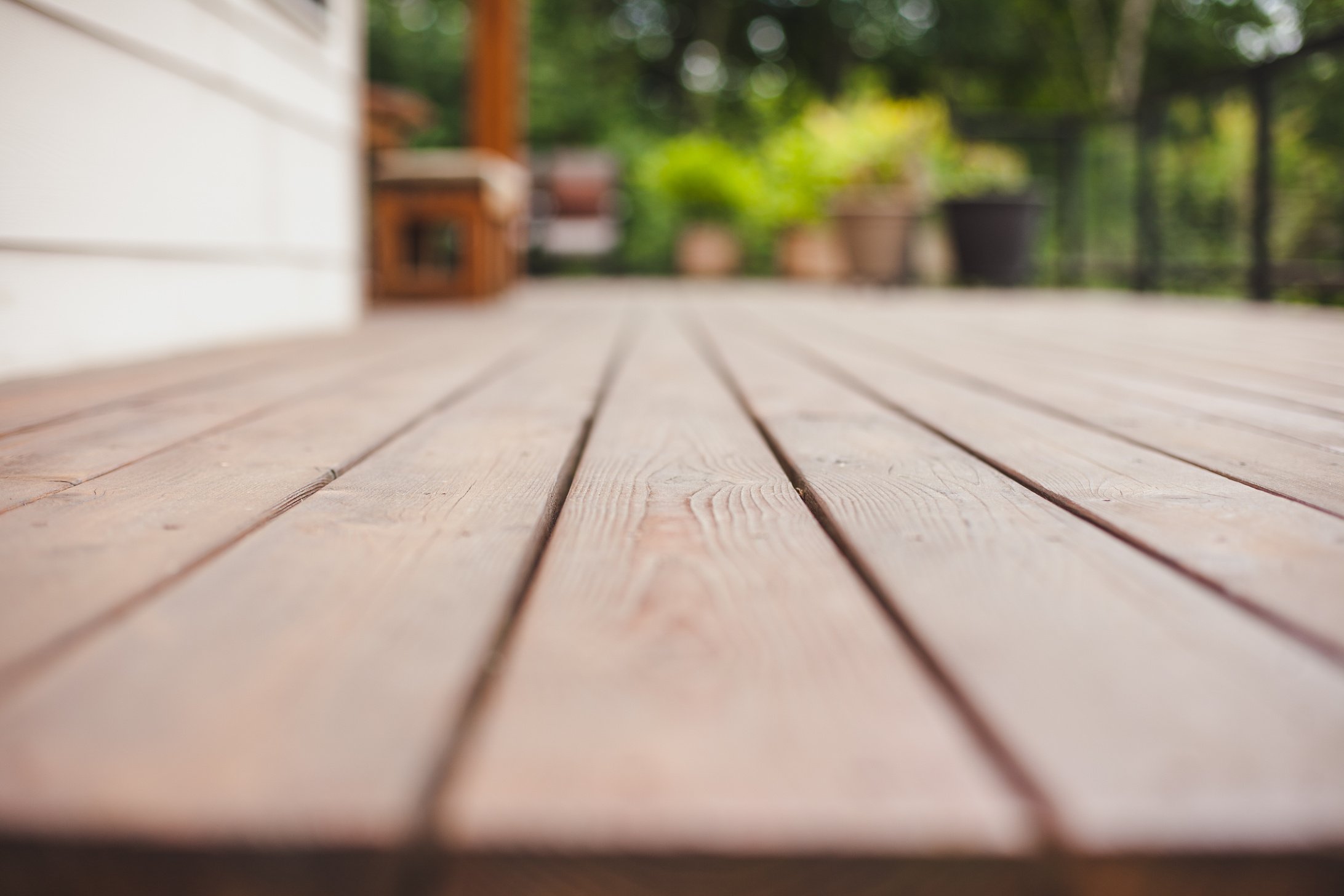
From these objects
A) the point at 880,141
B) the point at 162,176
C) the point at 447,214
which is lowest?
the point at 162,176

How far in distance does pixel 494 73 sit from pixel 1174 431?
402 cm

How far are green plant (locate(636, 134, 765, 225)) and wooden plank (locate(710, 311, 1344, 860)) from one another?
8.15 m

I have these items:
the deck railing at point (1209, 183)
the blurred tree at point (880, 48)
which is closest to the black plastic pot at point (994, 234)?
the deck railing at point (1209, 183)

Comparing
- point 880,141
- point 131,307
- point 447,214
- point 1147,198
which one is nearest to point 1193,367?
point 131,307

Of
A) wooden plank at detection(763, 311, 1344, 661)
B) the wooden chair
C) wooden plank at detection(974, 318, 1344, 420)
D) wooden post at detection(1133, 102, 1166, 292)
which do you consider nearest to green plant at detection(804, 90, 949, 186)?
wooden post at detection(1133, 102, 1166, 292)

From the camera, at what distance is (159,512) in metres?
0.72

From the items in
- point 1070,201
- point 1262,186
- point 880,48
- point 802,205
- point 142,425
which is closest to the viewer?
point 142,425

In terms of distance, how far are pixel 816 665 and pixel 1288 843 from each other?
0.18 meters

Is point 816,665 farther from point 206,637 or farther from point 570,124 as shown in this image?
point 570,124

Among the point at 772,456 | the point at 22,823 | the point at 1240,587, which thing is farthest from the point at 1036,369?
the point at 22,823

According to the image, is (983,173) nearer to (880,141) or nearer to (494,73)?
(880,141)

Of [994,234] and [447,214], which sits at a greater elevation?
[994,234]

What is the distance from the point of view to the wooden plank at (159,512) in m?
0.53

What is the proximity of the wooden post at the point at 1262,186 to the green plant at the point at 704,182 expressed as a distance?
5.26 meters
